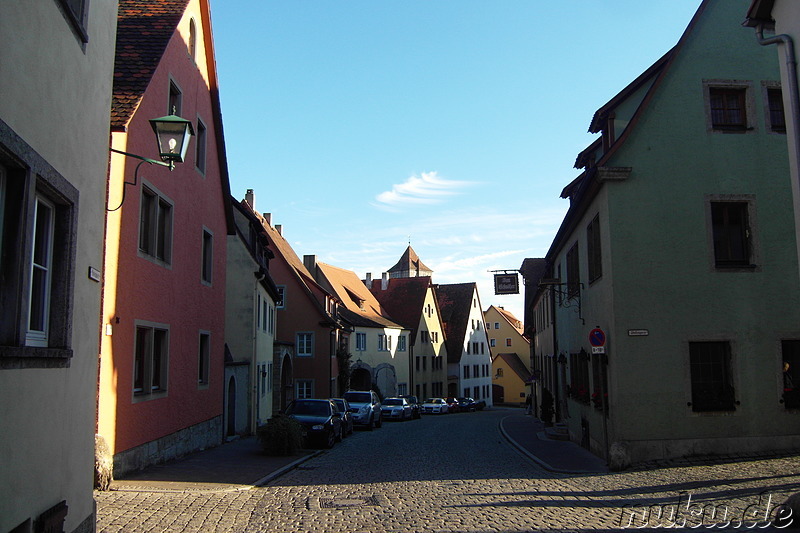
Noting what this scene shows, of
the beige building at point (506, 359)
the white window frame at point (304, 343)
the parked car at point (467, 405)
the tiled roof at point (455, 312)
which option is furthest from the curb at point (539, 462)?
the beige building at point (506, 359)

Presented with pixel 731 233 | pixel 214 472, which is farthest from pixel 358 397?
pixel 731 233

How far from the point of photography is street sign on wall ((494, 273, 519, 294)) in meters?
23.7

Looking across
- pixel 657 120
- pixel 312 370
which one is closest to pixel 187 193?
pixel 657 120

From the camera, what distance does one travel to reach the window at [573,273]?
2006cm

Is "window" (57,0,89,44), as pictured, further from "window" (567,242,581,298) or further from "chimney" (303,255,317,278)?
"chimney" (303,255,317,278)

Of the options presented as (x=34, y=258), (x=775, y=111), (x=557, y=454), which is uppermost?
(x=775, y=111)

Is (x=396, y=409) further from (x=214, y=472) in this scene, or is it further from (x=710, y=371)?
(x=710, y=371)

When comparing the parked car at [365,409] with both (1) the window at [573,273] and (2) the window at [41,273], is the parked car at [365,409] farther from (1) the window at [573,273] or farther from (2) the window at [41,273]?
(2) the window at [41,273]

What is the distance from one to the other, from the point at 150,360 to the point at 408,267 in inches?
2922

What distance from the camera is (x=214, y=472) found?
14.0m

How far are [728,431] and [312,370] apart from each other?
30.0 m

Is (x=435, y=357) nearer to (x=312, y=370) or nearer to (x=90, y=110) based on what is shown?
(x=312, y=370)

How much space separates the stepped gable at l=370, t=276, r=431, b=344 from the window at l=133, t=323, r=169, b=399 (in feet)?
148

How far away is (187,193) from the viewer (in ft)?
55.8
